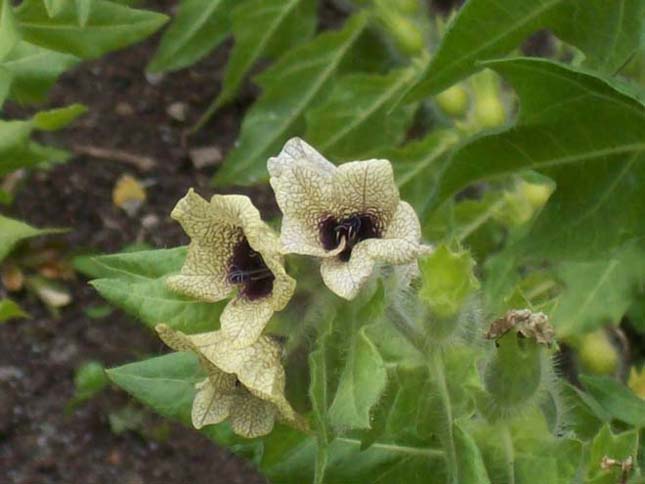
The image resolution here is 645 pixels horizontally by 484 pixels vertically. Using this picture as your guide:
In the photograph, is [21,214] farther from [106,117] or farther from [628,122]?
[628,122]

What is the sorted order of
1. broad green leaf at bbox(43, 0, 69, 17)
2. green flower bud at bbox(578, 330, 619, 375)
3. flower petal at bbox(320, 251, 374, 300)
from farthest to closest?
green flower bud at bbox(578, 330, 619, 375) → broad green leaf at bbox(43, 0, 69, 17) → flower petal at bbox(320, 251, 374, 300)

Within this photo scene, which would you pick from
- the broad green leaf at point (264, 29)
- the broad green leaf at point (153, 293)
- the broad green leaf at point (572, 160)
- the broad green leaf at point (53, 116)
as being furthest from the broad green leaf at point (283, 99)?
the broad green leaf at point (153, 293)

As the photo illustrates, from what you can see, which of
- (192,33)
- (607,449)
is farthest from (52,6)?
(192,33)

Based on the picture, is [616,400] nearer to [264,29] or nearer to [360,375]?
[360,375]

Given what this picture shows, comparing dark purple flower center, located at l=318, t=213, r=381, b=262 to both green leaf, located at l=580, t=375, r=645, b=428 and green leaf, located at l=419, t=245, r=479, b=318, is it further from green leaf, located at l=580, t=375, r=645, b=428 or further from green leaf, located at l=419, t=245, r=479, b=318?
green leaf, located at l=580, t=375, r=645, b=428

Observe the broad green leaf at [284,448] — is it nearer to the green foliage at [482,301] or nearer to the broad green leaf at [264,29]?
the green foliage at [482,301]

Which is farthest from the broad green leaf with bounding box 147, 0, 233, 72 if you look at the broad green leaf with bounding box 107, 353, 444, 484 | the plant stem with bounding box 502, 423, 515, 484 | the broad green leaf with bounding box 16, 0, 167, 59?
the plant stem with bounding box 502, 423, 515, 484
